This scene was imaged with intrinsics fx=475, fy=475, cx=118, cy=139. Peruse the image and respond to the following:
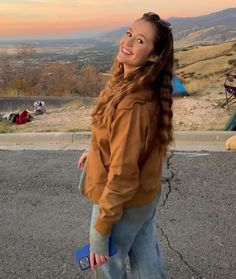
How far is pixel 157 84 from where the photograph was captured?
218 cm

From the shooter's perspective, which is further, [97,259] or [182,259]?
[182,259]

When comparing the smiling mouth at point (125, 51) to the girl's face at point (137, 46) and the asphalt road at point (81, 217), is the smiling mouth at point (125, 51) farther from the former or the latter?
the asphalt road at point (81, 217)

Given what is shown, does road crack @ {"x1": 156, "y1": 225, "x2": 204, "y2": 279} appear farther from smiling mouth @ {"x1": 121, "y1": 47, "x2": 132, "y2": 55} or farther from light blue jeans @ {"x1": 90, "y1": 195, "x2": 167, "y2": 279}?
smiling mouth @ {"x1": 121, "y1": 47, "x2": 132, "y2": 55}

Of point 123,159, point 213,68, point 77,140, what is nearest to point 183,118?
point 77,140

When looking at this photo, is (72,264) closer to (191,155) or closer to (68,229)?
(68,229)

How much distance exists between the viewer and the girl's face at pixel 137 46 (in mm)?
2139

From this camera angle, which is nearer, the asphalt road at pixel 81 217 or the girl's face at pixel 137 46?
the girl's face at pixel 137 46

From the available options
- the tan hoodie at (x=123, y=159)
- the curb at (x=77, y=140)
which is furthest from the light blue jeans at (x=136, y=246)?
the curb at (x=77, y=140)

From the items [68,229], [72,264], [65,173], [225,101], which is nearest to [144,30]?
[72,264]

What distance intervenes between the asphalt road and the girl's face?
1958 mm

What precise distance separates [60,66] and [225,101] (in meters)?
21.4

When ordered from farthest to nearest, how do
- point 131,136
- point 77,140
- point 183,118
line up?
point 183,118 → point 77,140 → point 131,136

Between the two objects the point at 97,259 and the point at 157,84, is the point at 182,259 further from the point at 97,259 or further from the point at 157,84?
the point at 157,84

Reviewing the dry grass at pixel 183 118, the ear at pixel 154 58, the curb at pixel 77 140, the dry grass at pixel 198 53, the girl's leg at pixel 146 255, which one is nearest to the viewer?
the ear at pixel 154 58
